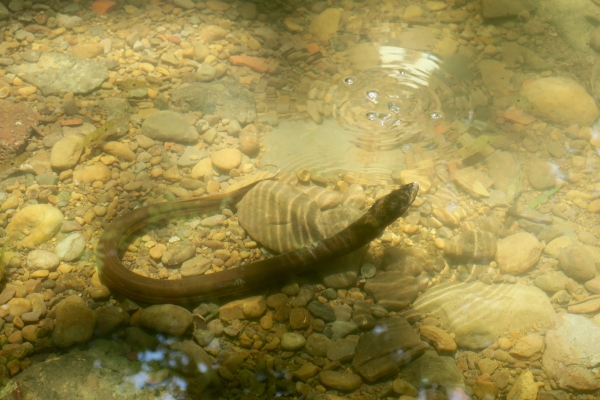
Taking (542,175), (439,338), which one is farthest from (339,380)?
(542,175)

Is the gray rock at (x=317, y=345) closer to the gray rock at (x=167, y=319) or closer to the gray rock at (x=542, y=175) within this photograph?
the gray rock at (x=167, y=319)

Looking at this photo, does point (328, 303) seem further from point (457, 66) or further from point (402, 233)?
point (457, 66)

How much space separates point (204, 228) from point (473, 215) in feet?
6.78

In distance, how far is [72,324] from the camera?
2.53m

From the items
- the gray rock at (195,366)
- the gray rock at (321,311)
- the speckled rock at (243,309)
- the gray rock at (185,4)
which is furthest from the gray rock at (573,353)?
the gray rock at (185,4)

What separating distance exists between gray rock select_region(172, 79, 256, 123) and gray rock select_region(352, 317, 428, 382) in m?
2.11

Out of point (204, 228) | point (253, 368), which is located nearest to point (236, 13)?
point (204, 228)

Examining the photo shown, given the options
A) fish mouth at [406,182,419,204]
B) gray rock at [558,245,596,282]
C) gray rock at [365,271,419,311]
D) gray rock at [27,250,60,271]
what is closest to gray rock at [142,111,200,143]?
gray rock at [27,250,60,271]

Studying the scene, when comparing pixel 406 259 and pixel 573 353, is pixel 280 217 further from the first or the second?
pixel 573 353

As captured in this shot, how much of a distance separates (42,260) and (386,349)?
7.47 feet

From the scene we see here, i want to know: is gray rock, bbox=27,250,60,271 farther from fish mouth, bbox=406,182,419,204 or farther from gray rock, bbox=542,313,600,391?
gray rock, bbox=542,313,600,391

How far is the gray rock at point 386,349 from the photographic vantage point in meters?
2.50

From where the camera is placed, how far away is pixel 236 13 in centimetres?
468

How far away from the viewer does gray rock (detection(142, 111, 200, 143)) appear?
3.61 m
